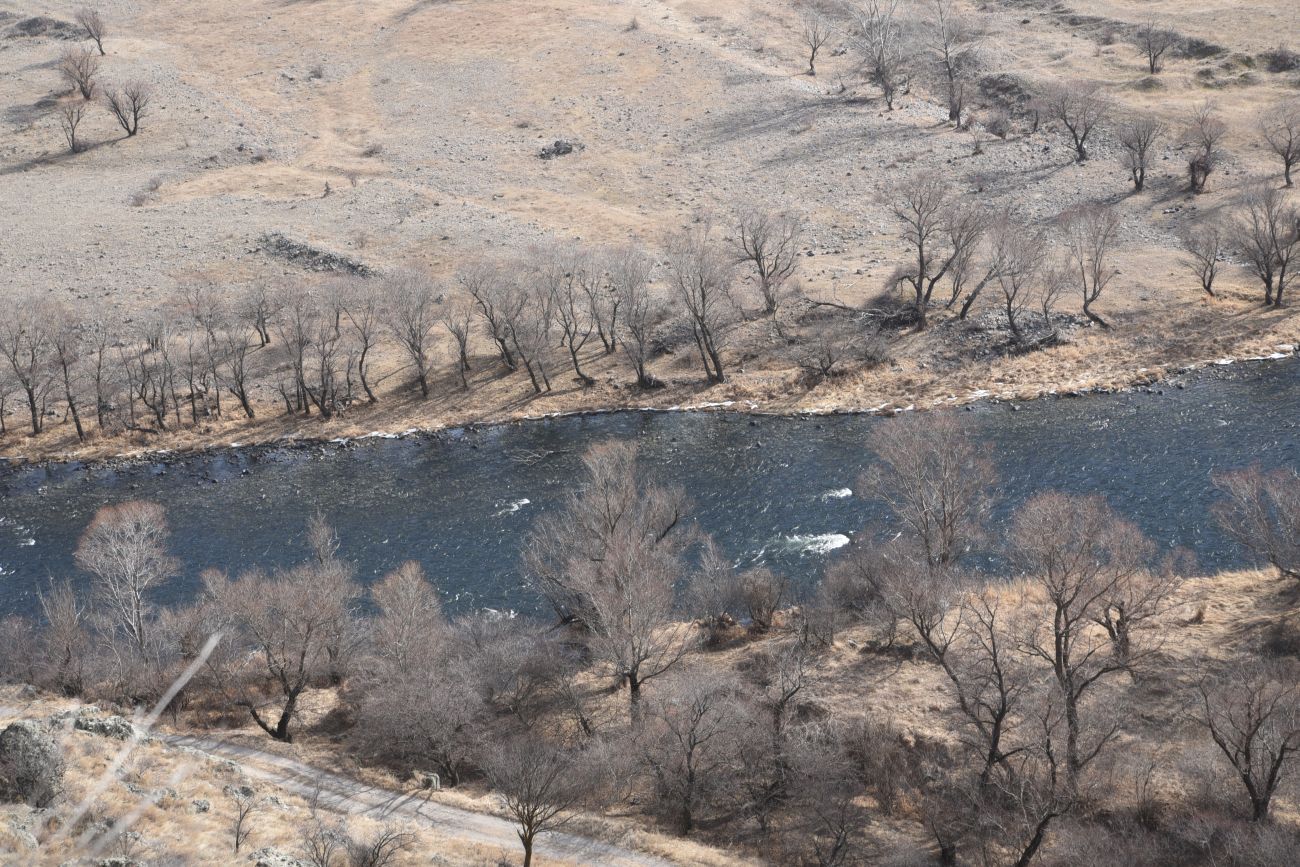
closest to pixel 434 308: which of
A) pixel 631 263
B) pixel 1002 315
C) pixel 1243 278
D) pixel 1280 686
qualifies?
pixel 631 263

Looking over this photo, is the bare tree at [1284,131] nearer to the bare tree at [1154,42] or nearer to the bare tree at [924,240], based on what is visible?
the bare tree at [1154,42]

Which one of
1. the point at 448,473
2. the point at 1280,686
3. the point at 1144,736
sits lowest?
the point at 448,473

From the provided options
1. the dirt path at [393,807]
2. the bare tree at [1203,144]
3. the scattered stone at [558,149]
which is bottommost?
the dirt path at [393,807]

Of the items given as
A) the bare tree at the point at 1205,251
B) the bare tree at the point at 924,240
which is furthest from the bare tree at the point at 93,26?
the bare tree at the point at 1205,251

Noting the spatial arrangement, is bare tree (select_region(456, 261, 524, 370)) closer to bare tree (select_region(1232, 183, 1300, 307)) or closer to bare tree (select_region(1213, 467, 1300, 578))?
bare tree (select_region(1213, 467, 1300, 578))

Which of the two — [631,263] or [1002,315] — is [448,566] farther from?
[1002,315]
